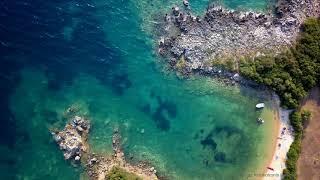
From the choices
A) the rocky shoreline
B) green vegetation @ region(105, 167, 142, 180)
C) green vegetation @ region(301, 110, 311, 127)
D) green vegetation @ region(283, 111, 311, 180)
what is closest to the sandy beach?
green vegetation @ region(283, 111, 311, 180)

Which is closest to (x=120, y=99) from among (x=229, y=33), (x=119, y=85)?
(x=119, y=85)

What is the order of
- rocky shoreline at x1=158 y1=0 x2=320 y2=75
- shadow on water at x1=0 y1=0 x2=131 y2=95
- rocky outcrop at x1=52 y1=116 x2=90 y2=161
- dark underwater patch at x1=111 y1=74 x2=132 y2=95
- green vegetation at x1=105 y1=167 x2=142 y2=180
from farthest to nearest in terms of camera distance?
dark underwater patch at x1=111 y1=74 x2=132 y2=95, rocky shoreline at x1=158 y1=0 x2=320 y2=75, rocky outcrop at x1=52 y1=116 x2=90 y2=161, shadow on water at x1=0 y1=0 x2=131 y2=95, green vegetation at x1=105 y1=167 x2=142 y2=180

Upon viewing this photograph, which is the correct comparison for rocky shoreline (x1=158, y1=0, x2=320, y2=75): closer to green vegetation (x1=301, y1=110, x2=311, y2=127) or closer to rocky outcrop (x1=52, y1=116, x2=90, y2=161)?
green vegetation (x1=301, y1=110, x2=311, y2=127)

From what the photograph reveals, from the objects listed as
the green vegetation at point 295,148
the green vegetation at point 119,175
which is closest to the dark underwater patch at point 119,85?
the green vegetation at point 119,175

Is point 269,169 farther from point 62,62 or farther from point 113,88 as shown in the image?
point 62,62

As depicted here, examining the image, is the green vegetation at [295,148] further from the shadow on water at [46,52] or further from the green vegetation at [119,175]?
the shadow on water at [46,52]

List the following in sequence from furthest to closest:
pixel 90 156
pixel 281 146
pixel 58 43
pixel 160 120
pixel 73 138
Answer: pixel 281 146 < pixel 160 120 < pixel 90 156 < pixel 58 43 < pixel 73 138

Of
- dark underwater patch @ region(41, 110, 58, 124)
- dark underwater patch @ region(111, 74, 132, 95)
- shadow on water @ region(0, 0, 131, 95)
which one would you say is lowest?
dark underwater patch @ region(41, 110, 58, 124)

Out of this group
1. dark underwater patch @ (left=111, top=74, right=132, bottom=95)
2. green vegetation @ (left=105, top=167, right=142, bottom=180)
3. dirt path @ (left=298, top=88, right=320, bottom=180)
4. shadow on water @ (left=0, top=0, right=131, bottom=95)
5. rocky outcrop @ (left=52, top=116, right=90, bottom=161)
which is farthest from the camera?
dirt path @ (left=298, top=88, right=320, bottom=180)

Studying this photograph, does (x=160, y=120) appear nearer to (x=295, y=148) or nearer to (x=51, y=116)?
(x=51, y=116)
